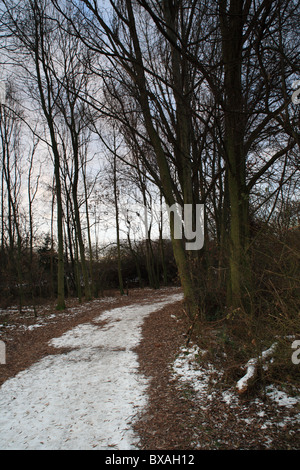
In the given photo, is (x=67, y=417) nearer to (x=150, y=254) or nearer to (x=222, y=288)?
(x=222, y=288)

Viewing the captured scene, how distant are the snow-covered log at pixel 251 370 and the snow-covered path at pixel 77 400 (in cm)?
136

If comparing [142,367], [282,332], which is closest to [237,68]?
[282,332]

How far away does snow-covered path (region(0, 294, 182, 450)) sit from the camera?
3389 millimetres

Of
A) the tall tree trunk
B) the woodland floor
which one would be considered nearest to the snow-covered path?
the woodland floor

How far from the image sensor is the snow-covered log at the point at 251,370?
3.78 metres

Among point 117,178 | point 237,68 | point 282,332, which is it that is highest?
point 117,178

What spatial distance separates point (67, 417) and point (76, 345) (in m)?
3.33

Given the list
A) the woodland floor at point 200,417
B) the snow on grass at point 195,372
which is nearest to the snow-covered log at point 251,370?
the woodland floor at point 200,417

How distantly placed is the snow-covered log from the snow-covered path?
1.36 meters

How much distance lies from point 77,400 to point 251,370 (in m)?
2.58

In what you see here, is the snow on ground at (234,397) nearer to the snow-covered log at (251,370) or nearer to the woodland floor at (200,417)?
the woodland floor at (200,417)

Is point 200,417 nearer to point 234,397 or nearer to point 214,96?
point 234,397

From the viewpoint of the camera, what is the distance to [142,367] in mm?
5406
